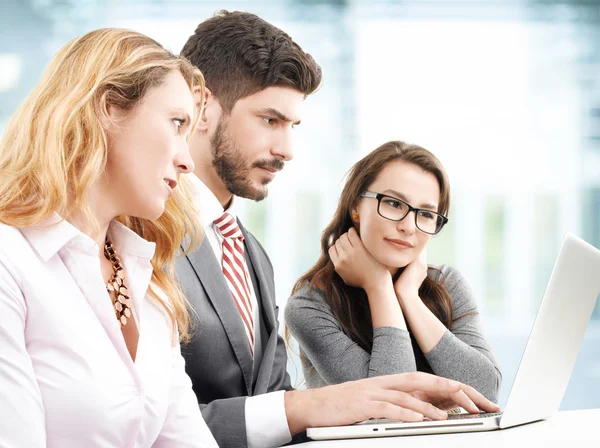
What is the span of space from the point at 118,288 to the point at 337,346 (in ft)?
2.50

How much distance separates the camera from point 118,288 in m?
1.30

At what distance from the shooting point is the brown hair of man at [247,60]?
1.99 m

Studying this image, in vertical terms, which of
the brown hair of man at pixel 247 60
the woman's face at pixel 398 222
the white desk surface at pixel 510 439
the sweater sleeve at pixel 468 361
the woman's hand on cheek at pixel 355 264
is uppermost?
the brown hair of man at pixel 247 60

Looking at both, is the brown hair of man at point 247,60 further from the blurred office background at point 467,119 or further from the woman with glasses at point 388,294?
the blurred office background at point 467,119

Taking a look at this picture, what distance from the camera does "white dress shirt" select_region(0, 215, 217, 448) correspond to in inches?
39.4

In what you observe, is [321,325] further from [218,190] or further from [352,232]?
[218,190]

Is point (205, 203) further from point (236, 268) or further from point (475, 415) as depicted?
point (475, 415)

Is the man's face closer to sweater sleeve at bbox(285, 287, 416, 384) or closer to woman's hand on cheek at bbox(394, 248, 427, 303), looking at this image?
sweater sleeve at bbox(285, 287, 416, 384)

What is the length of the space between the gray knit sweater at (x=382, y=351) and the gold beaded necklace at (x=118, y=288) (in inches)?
29.1

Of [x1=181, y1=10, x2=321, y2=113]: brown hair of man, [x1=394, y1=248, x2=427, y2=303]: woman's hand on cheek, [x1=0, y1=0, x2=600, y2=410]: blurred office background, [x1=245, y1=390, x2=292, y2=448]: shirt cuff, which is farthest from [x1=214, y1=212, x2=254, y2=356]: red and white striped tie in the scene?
[x1=0, y1=0, x2=600, y2=410]: blurred office background

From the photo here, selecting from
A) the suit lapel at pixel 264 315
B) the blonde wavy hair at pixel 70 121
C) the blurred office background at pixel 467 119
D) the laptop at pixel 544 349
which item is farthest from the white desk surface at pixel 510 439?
the blurred office background at pixel 467 119

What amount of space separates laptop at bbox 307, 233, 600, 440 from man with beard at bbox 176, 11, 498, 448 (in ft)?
0.19

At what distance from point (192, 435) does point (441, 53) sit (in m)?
4.26

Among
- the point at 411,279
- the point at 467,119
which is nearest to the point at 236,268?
the point at 411,279
